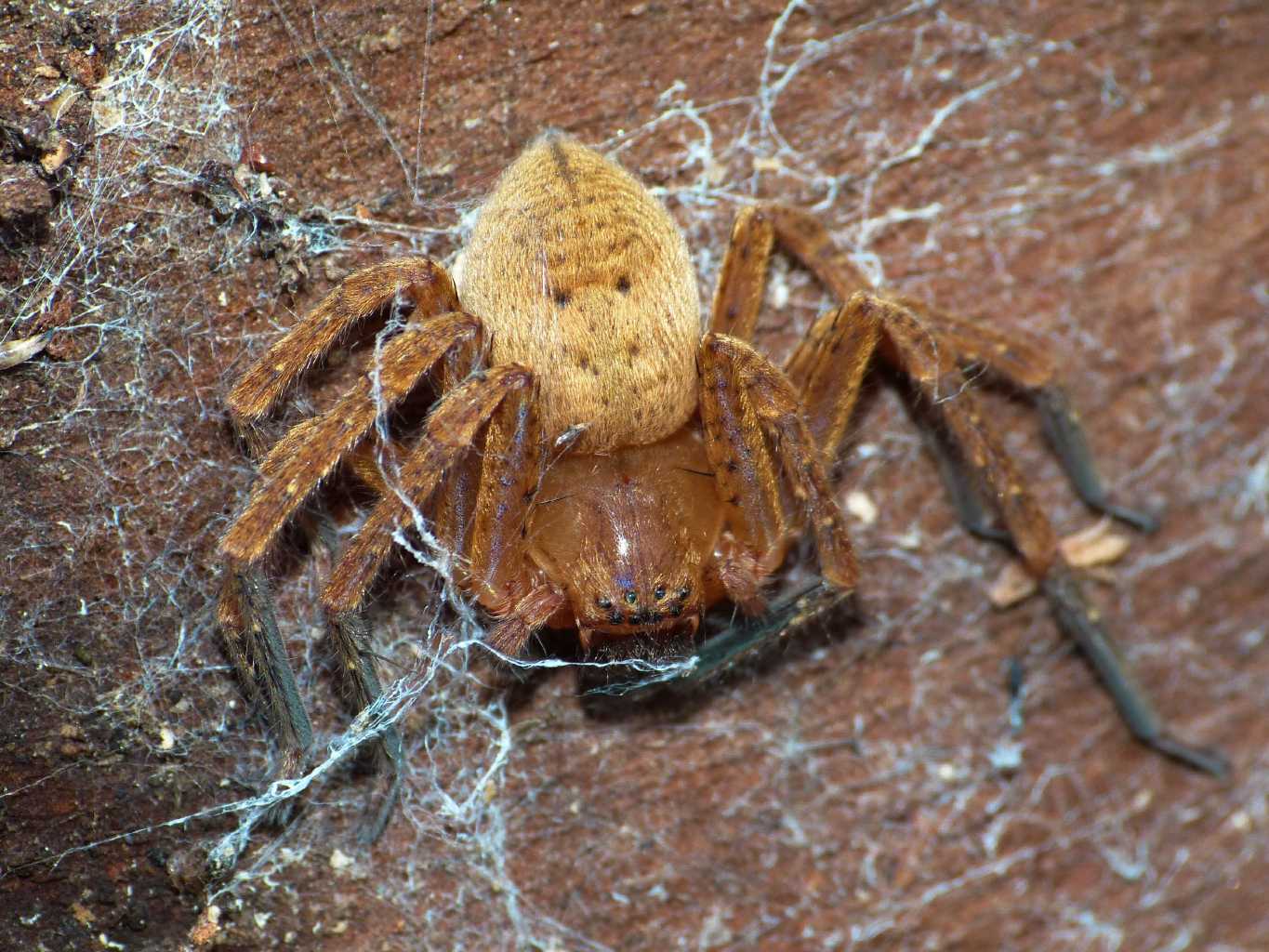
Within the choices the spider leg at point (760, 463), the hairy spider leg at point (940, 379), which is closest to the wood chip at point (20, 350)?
the spider leg at point (760, 463)

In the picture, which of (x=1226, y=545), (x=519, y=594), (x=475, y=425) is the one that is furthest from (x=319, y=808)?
(x=1226, y=545)

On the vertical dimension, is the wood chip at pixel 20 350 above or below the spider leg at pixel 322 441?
above

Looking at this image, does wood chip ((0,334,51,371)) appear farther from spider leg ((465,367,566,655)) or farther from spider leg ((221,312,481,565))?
spider leg ((465,367,566,655))

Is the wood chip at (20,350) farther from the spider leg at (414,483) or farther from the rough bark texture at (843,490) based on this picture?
the spider leg at (414,483)

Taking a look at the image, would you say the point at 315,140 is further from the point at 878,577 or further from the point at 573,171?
the point at 878,577

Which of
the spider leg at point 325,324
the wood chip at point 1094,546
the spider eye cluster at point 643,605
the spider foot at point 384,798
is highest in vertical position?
the spider leg at point 325,324

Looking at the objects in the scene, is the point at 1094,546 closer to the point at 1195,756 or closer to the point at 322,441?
the point at 1195,756
